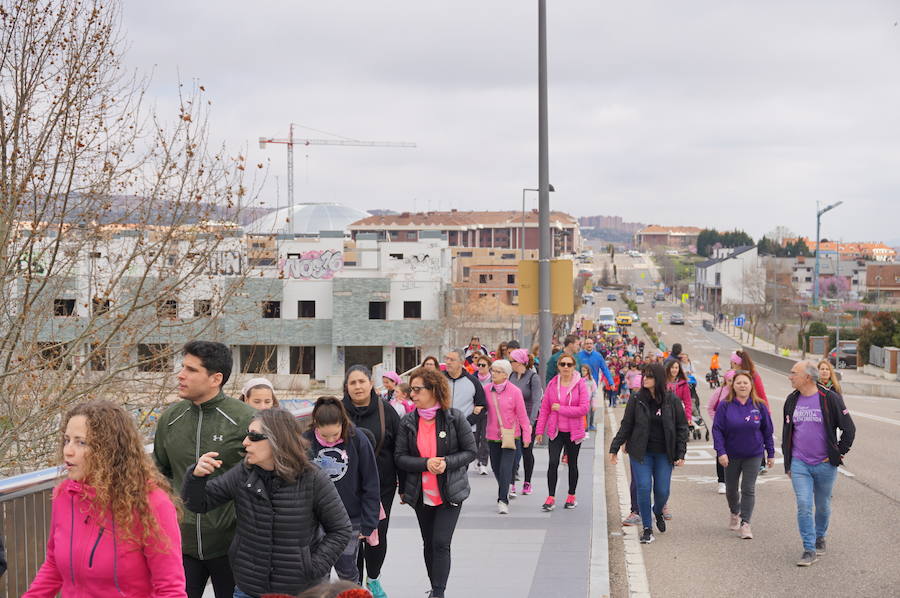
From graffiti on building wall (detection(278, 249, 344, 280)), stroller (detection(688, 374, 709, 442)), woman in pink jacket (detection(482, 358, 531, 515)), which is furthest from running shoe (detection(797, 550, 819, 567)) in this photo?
graffiti on building wall (detection(278, 249, 344, 280))

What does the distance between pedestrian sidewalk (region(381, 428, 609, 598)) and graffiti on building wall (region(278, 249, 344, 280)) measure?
198 feet

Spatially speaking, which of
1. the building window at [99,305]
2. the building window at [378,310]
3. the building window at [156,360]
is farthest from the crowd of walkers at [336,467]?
the building window at [378,310]

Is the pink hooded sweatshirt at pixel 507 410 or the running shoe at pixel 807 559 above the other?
the pink hooded sweatshirt at pixel 507 410

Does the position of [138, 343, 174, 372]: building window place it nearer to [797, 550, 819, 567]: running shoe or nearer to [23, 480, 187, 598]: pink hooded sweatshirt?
[797, 550, 819, 567]: running shoe

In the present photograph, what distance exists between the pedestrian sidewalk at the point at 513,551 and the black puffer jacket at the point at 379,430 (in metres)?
0.92

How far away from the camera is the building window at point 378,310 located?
235 feet

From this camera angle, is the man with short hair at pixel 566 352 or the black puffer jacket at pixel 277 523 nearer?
the black puffer jacket at pixel 277 523

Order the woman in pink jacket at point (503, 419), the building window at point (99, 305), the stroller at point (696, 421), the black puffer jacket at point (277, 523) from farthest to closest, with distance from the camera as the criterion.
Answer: the stroller at point (696, 421), the building window at point (99, 305), the woman in pink jacket at point (503, 419), the black puffer jacket at point (277, 523)

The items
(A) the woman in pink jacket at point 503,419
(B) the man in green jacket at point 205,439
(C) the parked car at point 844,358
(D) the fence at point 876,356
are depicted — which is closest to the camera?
(B) the man in green jacket at point 205,439

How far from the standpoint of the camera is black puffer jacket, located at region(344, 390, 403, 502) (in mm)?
7352

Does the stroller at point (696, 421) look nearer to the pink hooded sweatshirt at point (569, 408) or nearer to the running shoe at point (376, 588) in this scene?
the pink hooded sweatshirt at point (569, 408)

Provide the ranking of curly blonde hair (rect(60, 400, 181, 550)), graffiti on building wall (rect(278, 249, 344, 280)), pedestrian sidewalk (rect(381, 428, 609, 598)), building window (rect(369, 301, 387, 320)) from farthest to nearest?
graffiti on building wall (rect(278, 249, 344, 280)) < building window (rect(369, 301, 387, 320)) < pedestrian sidewalk (rect(381, 428, 609, 598)) < curly blonde hair (rect(60, 400, 181, 550))

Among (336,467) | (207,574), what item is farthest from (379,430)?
(207,574)

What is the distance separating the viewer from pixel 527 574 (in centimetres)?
836
